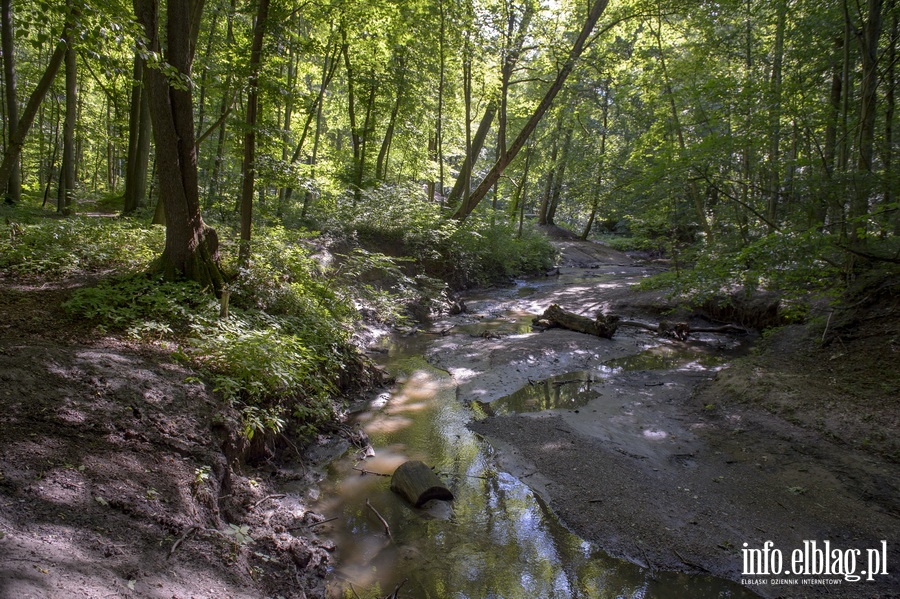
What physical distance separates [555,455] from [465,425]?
1.44m

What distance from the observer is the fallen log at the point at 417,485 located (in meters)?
4.80

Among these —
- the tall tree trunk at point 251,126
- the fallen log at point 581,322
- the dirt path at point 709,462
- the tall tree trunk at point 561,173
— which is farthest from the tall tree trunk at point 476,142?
the dirt path at point 709,462

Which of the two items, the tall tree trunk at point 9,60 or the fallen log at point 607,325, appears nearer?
the tall tree trunk at point 9,60

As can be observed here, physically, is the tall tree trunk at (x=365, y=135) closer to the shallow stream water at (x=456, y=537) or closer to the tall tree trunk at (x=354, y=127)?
the tall tree trunk at (x=354, y=127)

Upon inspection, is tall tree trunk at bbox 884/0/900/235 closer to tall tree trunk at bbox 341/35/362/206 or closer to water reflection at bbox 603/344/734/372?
water reflection at bbox 603/344/734/372

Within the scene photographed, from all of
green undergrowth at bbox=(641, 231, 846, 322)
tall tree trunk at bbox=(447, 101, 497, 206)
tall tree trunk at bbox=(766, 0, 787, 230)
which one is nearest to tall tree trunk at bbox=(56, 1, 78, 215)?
tall tree trunk at bbox=(447, 101, 497, 206)

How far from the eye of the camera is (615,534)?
4.38 m

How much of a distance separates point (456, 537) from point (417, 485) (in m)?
0.68

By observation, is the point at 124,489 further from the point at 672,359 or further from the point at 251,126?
the point at 672,359

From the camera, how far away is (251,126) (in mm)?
7785

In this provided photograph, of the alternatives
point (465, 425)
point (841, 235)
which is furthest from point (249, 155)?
point (841, 235)

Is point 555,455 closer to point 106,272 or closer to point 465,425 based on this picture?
point 465,425

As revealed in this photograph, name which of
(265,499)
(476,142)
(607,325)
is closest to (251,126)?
(265,499)

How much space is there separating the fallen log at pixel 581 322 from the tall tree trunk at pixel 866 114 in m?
5.12
